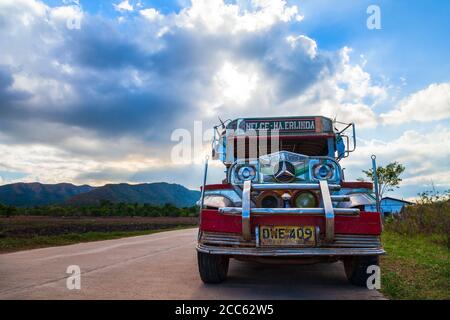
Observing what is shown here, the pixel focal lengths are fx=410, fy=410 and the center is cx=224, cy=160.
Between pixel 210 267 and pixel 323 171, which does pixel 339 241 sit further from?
pixel 210 267

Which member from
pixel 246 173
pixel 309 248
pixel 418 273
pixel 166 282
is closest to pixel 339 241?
pixel 309 248

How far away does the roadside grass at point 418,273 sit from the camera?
4.66 m

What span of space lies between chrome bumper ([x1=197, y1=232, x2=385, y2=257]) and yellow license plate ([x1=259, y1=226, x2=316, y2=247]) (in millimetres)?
56

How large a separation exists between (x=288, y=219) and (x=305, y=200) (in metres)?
0.51

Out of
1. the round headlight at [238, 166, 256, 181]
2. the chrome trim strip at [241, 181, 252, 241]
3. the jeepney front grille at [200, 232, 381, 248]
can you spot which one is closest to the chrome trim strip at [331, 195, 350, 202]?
the jeepney front grille at [200, 232, 381, 248]

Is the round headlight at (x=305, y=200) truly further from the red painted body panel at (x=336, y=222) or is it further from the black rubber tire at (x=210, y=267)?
the black rubber tire at (x=210, y=267)

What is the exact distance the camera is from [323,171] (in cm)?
578

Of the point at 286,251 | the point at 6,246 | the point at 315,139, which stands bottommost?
the point at 6,246

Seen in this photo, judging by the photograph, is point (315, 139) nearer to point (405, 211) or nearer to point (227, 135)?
point (227, 135)

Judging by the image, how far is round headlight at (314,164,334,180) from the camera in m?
5.74

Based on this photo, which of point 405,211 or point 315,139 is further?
point 405,211
